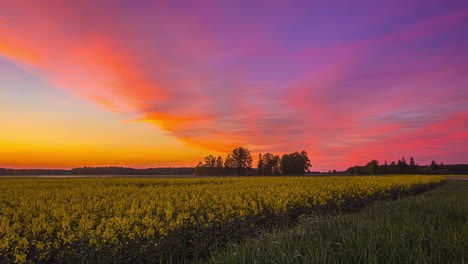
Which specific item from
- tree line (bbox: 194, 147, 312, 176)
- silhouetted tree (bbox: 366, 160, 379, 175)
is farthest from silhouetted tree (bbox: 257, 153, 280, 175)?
silhouetted tree (bbox: 366, 160, 379, 175)

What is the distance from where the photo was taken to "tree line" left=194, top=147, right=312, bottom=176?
102312mm

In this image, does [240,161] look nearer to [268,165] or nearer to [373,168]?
[268,165]

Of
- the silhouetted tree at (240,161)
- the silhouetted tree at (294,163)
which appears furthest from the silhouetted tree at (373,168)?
the silhouetted tree at (240,161)

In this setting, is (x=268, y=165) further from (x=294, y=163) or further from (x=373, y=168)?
(x=373, y=168)

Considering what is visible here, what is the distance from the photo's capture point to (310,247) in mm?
4371

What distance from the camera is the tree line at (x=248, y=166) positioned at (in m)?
102

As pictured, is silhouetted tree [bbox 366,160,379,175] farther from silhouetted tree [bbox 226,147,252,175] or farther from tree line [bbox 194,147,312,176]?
silhouetted tree [bbox 226,147,252,175]

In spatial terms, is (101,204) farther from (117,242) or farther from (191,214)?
(117,242)

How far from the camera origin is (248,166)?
10606 centimetres

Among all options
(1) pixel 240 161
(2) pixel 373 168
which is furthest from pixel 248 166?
(2) pixel 373 168

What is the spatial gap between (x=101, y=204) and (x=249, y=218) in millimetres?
5506

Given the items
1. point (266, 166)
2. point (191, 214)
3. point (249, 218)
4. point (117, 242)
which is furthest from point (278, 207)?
point (266, 166)

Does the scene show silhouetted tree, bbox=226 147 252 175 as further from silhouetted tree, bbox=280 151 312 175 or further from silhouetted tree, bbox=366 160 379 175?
silhouetted tree, bbox=366 160 379 175

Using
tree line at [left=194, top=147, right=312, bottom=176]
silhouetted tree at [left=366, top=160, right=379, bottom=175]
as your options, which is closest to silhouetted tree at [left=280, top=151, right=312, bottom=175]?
tree line at [left=194, top=147, right=312, bottom=176]
